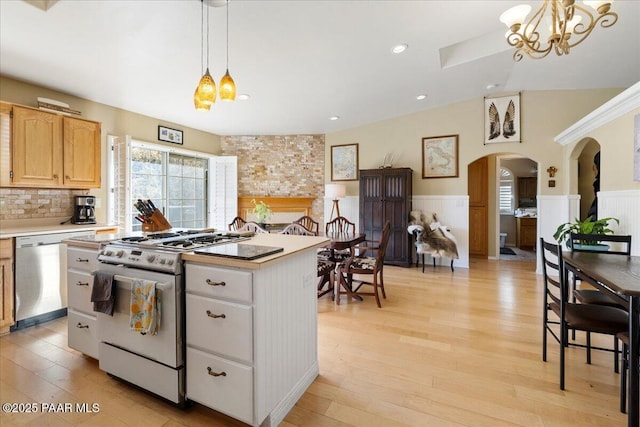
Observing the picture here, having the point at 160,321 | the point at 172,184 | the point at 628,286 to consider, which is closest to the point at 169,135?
Result: the point at 172,184

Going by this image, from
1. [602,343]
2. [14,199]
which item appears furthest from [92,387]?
[602,343]

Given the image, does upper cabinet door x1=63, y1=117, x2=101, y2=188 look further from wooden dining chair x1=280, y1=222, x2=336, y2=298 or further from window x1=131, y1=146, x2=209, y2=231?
wooden dining chair x1=280, y1=222, x2=336, y2=298

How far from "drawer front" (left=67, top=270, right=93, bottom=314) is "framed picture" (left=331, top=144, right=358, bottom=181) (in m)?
4.66

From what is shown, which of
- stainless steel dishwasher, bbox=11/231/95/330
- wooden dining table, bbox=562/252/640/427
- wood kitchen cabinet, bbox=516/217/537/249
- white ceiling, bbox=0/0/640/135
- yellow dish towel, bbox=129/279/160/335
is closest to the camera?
wooden dining table, bbox=562/252/640/427

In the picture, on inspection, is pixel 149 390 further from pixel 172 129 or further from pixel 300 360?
pixel 172 129

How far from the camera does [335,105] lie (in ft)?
15.7

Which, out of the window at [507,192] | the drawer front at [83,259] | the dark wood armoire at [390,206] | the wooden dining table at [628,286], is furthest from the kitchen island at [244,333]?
the window at [507,192]

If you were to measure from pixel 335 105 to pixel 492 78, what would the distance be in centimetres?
238

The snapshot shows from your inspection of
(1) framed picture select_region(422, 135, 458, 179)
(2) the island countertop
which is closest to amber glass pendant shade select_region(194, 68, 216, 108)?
(2) the island countertop

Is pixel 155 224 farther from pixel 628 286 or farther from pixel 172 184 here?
pixel 628 286

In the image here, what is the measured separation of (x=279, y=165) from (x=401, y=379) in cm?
481

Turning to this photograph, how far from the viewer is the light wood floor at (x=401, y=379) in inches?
64.6

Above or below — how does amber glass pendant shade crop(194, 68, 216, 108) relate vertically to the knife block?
Result: above

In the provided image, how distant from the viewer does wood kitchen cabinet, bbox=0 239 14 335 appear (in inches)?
102
